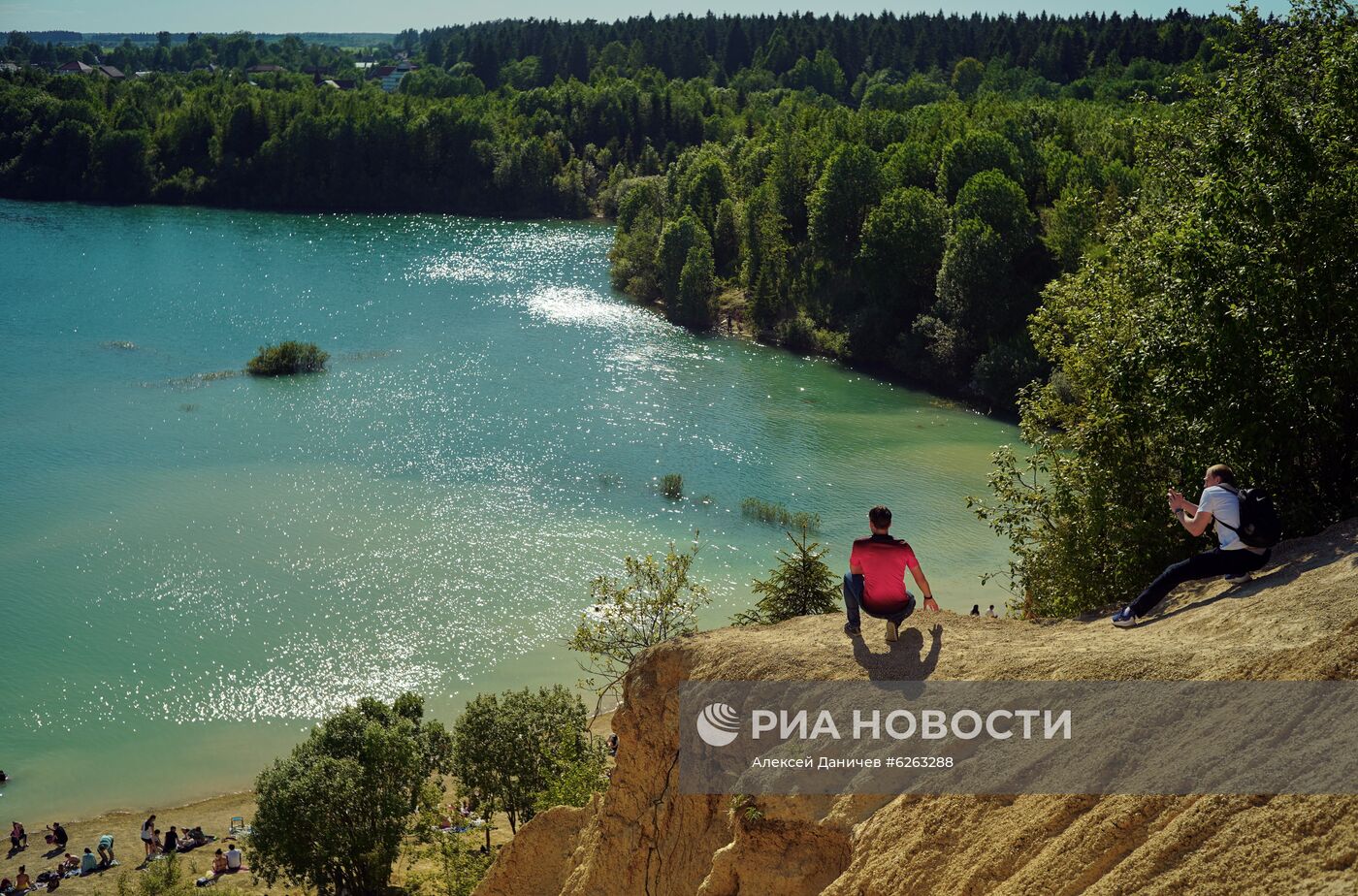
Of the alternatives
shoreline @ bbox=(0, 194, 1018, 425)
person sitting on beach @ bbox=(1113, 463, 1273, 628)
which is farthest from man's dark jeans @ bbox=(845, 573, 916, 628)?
shoreline @ bbox=(0, 194, 1018, 425)

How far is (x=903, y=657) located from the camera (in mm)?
14844

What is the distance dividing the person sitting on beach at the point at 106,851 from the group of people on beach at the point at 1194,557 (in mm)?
26078

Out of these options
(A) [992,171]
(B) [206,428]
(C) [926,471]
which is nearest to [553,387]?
(B) [206,428]

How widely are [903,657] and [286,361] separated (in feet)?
219

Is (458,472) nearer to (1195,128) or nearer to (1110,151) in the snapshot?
(1195,128)

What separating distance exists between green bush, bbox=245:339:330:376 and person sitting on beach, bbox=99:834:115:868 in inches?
1789

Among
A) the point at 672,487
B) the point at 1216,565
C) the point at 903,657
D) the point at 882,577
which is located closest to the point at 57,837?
the point at 903,657

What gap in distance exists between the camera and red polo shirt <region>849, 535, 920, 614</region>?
14719mm

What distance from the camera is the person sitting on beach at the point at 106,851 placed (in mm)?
32406

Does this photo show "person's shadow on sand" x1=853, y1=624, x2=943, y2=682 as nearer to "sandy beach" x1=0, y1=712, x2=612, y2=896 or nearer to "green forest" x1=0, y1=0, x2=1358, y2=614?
"green forest" x1=0, y1=0, x2=1358, y2=614

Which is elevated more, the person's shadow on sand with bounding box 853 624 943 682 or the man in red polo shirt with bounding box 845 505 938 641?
the man in red polo shirt with bounding box 845 505 938 641

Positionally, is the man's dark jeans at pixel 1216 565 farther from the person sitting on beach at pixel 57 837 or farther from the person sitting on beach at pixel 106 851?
the person sitting on beach at pixel 57 837

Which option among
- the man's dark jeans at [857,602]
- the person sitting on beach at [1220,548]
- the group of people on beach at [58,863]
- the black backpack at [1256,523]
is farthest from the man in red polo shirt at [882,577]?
the group of people on beach at [58,863]

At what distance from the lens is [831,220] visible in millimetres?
84250
